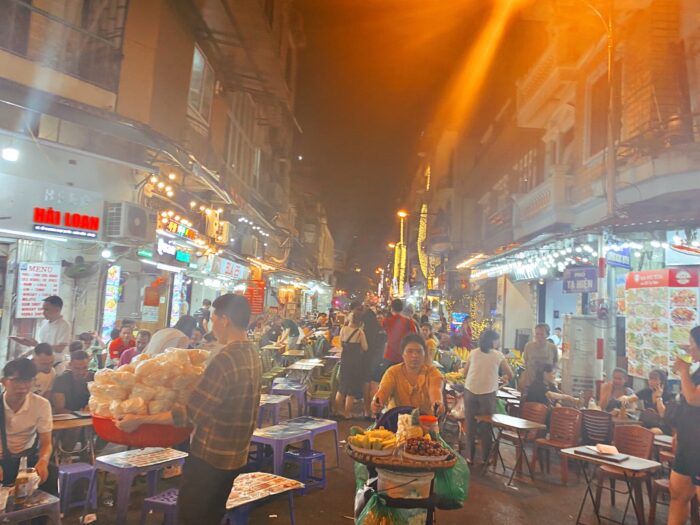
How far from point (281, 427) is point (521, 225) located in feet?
45.8

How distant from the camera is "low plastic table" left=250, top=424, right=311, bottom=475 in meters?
5.80

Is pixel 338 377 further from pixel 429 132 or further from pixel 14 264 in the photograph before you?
pixel 429 132

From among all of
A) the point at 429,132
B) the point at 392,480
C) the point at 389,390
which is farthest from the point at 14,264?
the point at 429,132

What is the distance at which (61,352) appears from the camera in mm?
7965

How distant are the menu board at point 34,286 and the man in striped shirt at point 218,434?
7392mm

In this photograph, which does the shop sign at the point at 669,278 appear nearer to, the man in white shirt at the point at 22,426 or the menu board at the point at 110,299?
the man in white shirt at the point at 22,426

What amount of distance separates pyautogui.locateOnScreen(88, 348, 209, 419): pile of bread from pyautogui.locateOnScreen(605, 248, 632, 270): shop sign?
9.69m

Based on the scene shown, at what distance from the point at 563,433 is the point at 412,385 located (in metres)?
3.42

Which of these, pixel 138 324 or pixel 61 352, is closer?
pixel 61 352

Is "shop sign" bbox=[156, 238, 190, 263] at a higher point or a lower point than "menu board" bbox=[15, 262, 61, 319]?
higher

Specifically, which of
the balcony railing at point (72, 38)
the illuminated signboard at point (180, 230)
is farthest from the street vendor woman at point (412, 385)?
the balcony railing at point (72, 38)

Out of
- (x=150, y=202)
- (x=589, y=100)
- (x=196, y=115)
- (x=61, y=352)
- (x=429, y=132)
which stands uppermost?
(x=429, y=132)

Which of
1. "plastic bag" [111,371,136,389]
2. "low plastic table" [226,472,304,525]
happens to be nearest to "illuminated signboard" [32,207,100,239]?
"low plastic table" [226,472,304,525]

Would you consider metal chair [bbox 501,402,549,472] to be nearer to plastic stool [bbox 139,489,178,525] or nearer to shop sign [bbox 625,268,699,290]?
shop sign [bbox 625,268,699,290]
